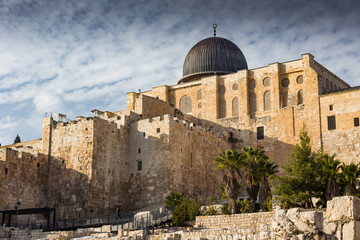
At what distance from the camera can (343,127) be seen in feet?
136

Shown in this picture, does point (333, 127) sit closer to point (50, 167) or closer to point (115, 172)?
point (115, 172)

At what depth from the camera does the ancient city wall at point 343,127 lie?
134 feet

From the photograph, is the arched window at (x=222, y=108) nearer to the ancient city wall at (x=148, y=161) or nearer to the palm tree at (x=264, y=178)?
the ancient city wall at (x=148, y=161)

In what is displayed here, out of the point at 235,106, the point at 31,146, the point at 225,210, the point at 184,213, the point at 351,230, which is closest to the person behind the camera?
the point at 351,230

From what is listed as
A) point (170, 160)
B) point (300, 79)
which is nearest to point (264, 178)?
point (170, 160)

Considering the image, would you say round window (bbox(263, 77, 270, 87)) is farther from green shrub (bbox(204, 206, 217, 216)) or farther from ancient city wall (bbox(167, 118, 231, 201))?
green shrub (bbox(204, 206, 217, 216))

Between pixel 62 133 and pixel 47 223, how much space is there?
731 cm

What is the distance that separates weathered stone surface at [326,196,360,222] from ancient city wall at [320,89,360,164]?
29.0 meters

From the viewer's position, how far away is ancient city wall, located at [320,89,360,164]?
1608 inches

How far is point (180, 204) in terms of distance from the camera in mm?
34750

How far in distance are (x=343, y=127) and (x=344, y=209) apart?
29.9 metres

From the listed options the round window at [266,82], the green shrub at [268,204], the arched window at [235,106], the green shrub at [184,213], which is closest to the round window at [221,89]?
the arched window at [235,106]

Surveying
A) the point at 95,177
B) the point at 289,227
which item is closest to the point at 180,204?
the point at 95,177

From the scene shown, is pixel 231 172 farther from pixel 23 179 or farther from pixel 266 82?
pixel 266 82
